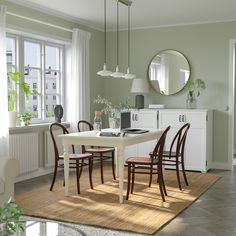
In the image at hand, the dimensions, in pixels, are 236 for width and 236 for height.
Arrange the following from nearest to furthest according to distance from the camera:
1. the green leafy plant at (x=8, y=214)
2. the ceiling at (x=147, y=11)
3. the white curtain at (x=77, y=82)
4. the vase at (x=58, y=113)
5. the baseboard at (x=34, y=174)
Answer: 1. the green leafy plant at (x=8, y=214)
2. the ceiling at (x=147, y=11)
3. the baseboard at (x=34, y=174)
4. the vase at (x=58, y=113)
5. the white curtain at (x=77, y=82)

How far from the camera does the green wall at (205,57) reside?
710 cm

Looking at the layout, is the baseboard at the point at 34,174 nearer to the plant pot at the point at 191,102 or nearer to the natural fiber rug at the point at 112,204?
the natural fiber rug at the point at 112,204

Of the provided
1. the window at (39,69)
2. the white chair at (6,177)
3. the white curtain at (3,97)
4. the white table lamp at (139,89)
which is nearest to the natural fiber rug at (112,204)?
the white chair at (6,177)

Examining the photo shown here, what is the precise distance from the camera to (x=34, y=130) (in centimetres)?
631

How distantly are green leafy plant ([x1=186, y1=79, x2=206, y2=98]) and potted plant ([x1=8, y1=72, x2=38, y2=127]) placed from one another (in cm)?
278

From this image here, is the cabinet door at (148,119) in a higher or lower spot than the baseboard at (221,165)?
higher

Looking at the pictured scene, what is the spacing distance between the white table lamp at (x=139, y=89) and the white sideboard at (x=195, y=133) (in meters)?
0.63

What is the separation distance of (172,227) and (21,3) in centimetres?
376

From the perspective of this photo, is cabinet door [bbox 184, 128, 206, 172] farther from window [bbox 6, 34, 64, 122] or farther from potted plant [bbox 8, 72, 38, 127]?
potted plant [bbox 8, 72, 38, 127]

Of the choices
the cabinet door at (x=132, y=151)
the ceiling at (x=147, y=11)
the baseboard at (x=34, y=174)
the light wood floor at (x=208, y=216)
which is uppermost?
the ceiling at (x=147, y=11)

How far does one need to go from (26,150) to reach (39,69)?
140cm

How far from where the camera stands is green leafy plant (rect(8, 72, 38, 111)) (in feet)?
18.9

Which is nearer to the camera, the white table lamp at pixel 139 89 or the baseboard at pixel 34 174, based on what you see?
the baseboard at pixel 34 174

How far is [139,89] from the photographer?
739cm
